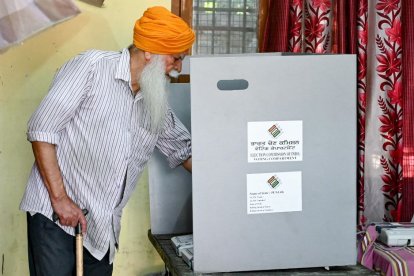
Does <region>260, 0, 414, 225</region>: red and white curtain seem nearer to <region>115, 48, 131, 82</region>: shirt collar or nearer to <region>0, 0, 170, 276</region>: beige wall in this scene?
<region>0, 0, 170, 276</region>: beige wall

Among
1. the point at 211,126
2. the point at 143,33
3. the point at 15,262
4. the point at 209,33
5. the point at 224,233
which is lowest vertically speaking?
the point at 15,262

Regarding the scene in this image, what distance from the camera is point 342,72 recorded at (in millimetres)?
1188

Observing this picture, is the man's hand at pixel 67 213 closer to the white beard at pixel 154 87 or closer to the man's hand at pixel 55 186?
the man's hand at pixel 55 186

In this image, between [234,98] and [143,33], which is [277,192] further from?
[143,33]

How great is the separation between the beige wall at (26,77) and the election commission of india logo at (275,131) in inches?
39.7

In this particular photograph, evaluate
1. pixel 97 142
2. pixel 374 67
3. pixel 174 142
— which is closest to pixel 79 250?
pixel 97 142

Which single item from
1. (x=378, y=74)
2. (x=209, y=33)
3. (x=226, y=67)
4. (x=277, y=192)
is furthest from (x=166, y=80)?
(x=378, y=74)

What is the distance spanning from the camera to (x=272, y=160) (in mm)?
1158

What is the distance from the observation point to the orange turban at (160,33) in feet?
4.67

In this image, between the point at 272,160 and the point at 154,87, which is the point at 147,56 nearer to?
the point at 154,87

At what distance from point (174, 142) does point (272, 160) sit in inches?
20.1

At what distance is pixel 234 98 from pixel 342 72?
0.24m

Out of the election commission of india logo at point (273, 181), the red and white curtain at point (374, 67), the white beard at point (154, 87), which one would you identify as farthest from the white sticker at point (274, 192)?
the red and white curtain at point (374, 67)

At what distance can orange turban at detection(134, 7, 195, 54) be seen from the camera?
142 centimetres
